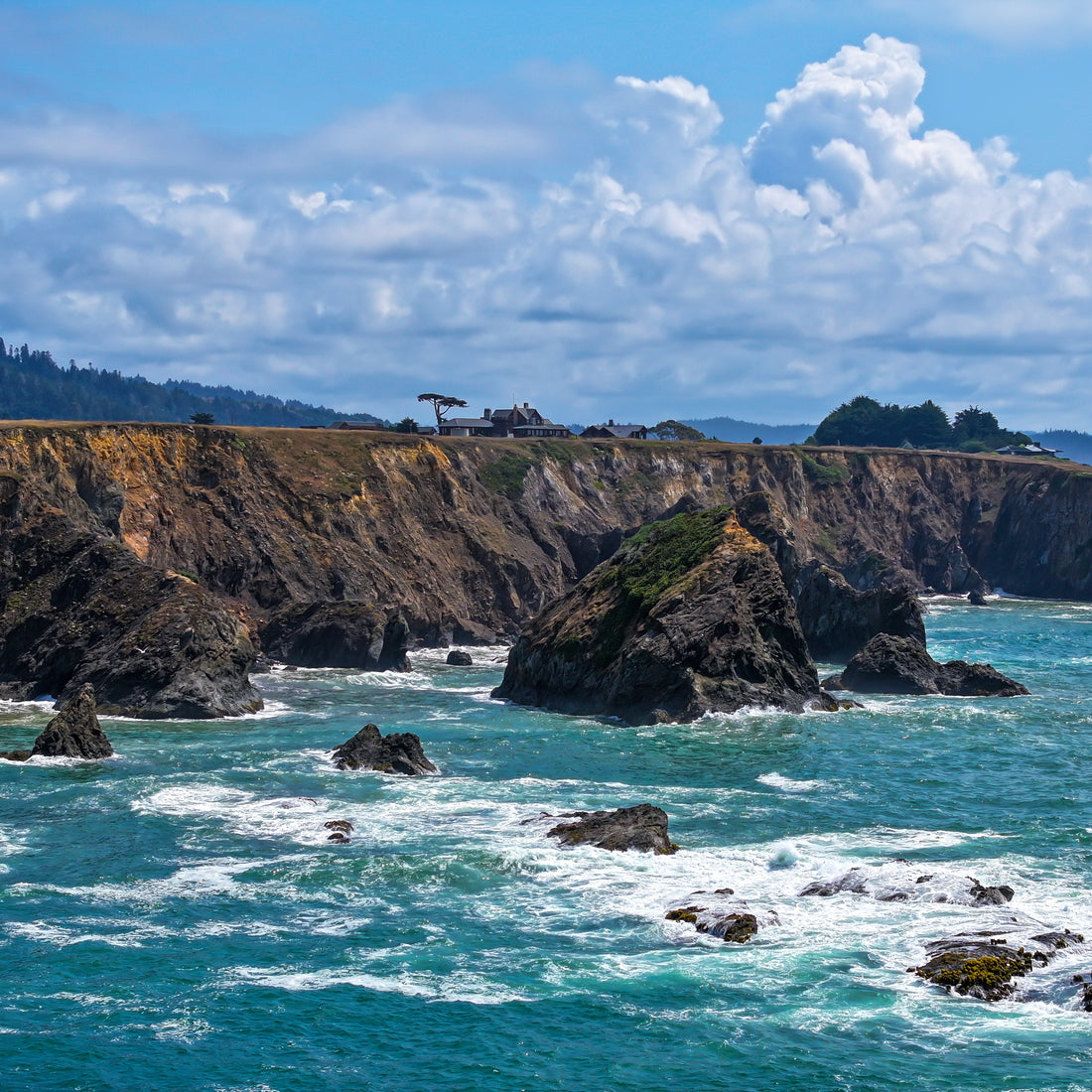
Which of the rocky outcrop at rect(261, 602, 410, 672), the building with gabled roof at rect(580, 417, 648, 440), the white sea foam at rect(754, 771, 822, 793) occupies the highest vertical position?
the building with gabled roof at rect(580, 417, 648, 440)

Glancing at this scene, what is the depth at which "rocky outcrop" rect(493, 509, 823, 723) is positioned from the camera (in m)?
70.6

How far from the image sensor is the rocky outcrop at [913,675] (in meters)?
79.8

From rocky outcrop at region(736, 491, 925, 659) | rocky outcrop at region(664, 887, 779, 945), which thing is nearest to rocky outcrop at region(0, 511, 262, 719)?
rocky outcrop at region(664, 887, 779, 945)

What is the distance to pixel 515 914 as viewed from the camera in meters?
37.1

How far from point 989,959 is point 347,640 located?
6310cm

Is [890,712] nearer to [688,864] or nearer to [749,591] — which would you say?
[749,591]

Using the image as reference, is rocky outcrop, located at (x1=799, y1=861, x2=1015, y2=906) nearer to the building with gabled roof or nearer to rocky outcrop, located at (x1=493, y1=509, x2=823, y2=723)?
rocky outcrop, located at (x1=493, y1=509, x2=823, y2=723)

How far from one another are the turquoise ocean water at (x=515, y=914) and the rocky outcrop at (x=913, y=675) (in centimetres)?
1532

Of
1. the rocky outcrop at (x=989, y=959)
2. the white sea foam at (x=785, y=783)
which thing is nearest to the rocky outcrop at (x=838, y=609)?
the white sea foam at (x=785, y=783)

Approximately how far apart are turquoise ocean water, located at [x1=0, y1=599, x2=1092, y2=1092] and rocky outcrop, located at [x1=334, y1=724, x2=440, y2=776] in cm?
109

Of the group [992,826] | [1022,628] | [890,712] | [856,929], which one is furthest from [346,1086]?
[1022,628]

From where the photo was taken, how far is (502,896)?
38688mm

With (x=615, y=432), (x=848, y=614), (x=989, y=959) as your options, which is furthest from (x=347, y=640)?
(x=615, y=432)

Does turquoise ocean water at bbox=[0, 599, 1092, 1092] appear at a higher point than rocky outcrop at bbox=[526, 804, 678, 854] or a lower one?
lower
